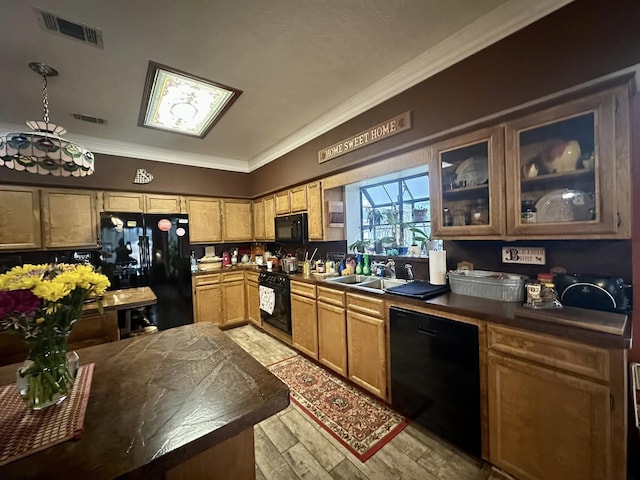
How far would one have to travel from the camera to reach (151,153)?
3848mm

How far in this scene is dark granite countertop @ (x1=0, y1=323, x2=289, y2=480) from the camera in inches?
26.5

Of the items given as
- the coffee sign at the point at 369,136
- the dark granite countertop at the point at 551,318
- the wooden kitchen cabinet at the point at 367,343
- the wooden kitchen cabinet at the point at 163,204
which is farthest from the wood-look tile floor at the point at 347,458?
the wooden kitchen cabinet at the point at 163,204

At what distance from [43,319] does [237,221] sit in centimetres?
390

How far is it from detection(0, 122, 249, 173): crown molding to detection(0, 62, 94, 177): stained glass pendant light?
5.12ft

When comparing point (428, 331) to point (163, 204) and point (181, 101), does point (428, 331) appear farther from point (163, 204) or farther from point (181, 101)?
point (163, 204)

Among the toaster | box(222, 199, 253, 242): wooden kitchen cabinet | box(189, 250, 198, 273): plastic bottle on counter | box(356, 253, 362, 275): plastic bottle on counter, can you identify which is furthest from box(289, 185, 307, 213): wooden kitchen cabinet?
the toaster

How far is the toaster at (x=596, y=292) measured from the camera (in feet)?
4.65

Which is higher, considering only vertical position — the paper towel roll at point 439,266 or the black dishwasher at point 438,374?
the paper towel roll at point 439,266

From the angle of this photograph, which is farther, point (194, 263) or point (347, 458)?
point (194, 263)

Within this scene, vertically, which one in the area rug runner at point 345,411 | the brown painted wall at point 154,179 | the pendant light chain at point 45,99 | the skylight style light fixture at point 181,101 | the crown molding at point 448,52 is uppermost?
the skylight style light fixture at point 181,101

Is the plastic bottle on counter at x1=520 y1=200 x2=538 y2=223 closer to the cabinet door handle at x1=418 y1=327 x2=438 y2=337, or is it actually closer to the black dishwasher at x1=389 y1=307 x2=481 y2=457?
the black dishwasher at x1=389 y1=307 x2=481 y2=457

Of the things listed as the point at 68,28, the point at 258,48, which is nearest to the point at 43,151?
the point at 68,28

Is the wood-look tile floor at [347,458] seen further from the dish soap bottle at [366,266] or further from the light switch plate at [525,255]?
the dish soap bottle at [366,266]

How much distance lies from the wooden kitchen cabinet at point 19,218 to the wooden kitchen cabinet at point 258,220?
8.88 feet
